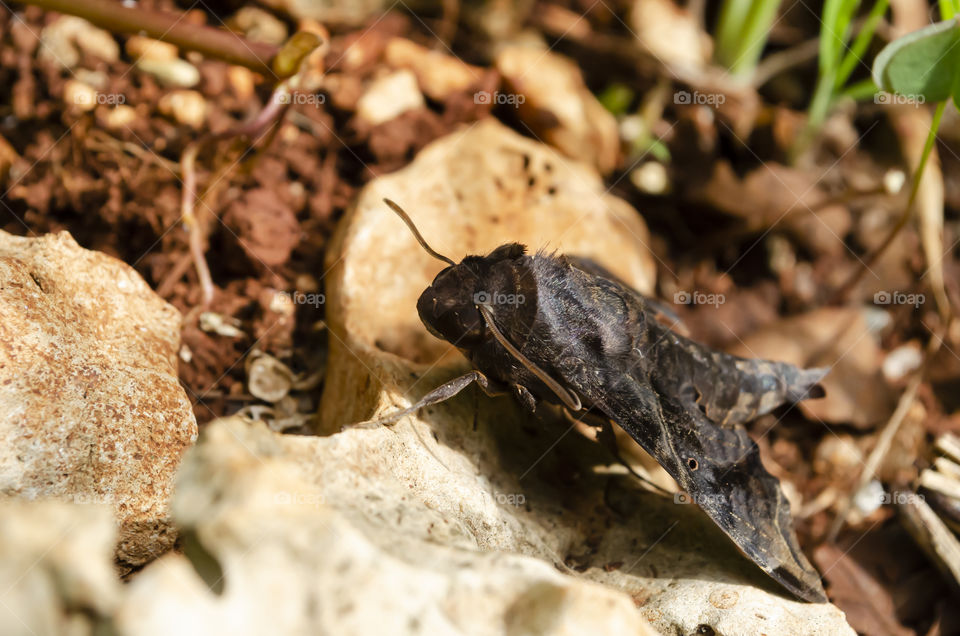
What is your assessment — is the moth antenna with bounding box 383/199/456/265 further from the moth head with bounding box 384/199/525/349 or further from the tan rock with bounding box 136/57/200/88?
the tan rock with bounding box 136/57/200/88

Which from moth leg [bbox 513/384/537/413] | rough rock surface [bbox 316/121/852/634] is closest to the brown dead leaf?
rough rock surface [bbox 316/121/852/634]

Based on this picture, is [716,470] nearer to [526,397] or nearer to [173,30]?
[526,397]

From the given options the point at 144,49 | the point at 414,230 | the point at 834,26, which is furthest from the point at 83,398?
the point at 834,26

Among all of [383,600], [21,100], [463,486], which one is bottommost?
[21,100]

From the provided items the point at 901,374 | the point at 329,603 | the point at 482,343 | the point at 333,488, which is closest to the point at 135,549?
the point at 333,488

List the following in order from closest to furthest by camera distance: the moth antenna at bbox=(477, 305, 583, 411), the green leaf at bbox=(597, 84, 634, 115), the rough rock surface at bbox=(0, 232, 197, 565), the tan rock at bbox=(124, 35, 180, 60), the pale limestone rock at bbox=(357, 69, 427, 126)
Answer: the rough rock surface at bbox=(0, 232, 197, 565), the moth antenna at bbox=(477, 305, 583, 411), the tan rock at bbox=(124, 35, 180, 60), the pale limestone rock at bbox=(357, 69, 427, 126), the green leaf at bbox=(597, 84, 634, 115)

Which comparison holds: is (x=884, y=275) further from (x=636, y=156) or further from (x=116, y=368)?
(x=116, y=368)
